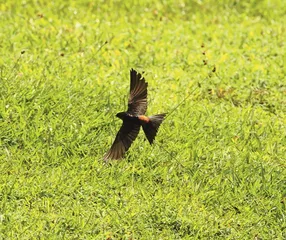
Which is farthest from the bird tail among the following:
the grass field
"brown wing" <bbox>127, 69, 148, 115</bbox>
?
the grass field

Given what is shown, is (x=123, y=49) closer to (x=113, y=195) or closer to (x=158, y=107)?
(x=158, y=107)

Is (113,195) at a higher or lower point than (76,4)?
lower

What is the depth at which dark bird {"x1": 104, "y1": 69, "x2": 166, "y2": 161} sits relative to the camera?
→ 18.5 ft

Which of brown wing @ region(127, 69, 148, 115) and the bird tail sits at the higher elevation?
brown wing @ region(127, 69, 148, 115)

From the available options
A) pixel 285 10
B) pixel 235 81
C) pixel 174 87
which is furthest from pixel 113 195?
pixel 285 10

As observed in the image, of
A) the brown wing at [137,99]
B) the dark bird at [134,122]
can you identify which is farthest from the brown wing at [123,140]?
the brown wing at [137,99]

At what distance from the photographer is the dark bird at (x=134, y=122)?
565 cm

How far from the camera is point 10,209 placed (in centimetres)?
527

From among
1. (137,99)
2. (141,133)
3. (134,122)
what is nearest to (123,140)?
(134,122)

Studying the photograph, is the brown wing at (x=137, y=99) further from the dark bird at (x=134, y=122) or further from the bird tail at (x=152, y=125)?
the bird tail at (x=152, y=125)

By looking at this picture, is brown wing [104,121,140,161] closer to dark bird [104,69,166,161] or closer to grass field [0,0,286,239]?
dark bird [104,69,166,161]

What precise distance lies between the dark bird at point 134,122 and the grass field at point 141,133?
0.20 m

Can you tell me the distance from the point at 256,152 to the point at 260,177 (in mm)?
428

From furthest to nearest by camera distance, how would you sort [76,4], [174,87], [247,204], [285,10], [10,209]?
1. [285,10]
2. [76,4]
3. [174,87]
4. [247,204]
5. [10,209]
